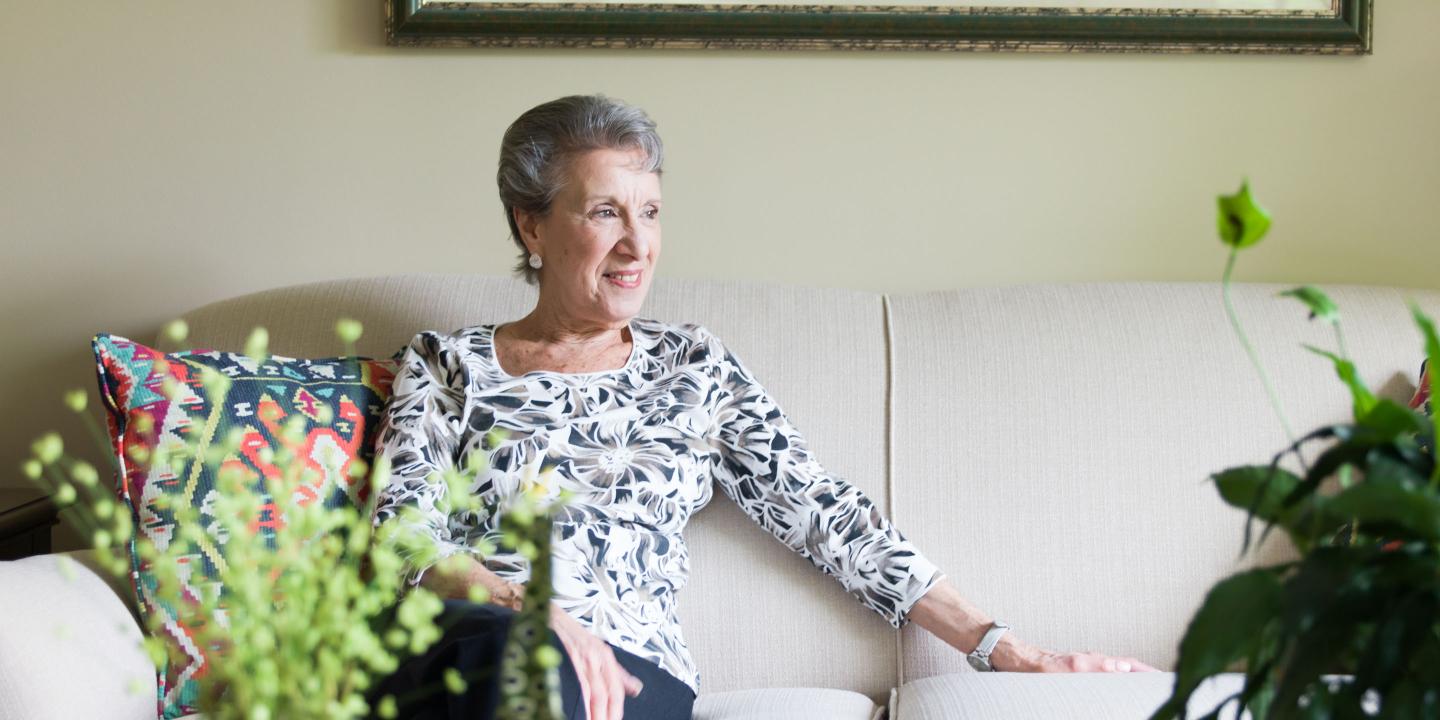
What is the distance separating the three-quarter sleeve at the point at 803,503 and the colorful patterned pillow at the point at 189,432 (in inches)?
20.7

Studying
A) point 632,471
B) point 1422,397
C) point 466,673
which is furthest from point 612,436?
point 1422,397

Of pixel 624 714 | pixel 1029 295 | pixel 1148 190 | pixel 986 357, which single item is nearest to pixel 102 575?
pixel 624 714

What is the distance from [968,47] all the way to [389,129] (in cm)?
104

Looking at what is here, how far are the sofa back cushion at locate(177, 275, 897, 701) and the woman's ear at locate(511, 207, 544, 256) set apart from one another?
14 centimetres

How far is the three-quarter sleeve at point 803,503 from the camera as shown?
69.7 inches

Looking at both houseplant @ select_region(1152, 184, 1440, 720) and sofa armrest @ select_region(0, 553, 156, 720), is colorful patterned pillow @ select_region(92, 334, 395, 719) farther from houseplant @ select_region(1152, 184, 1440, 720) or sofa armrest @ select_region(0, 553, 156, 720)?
houseplant @ select_region(1152, 184, 1440, 720)

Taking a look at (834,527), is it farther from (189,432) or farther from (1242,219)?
(1242,219)

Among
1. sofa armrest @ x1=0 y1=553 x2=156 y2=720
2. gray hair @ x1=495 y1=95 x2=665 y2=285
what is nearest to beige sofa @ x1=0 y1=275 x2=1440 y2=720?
gray hair @ x1=495 y1=95 x2=665 y2=285

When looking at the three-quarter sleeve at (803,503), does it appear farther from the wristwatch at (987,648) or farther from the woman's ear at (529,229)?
the woman's ear at (529,229)

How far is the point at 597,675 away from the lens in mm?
1405

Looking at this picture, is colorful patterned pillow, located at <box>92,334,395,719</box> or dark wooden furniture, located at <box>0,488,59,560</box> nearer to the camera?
colorful patterned pillow, located at <box>92,334,395,719</box>

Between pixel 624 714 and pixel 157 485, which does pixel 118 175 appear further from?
pixel 624 714

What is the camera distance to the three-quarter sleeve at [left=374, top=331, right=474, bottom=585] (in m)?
1.74

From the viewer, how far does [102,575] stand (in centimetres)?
168
